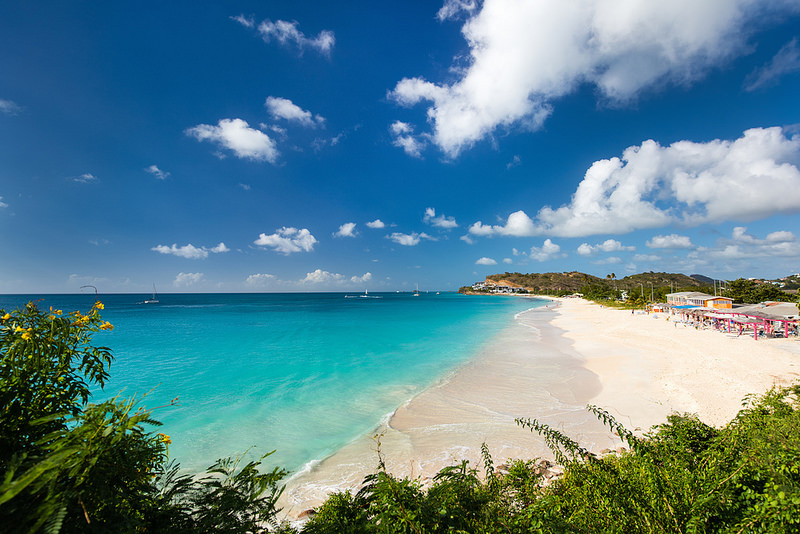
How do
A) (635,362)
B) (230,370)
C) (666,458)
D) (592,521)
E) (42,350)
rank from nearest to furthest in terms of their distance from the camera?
(42,350), (592,521), (666,458), (635,362), (230,370)

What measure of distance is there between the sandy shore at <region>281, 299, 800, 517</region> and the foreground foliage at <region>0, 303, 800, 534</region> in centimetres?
523

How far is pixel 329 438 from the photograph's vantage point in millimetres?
11359

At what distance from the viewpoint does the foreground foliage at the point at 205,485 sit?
170 centimetres

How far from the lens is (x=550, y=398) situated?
14.1m

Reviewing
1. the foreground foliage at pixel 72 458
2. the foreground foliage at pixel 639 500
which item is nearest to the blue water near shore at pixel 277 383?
the foreground foliage at pixel 72 458

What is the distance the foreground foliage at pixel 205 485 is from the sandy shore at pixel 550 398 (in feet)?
17.2

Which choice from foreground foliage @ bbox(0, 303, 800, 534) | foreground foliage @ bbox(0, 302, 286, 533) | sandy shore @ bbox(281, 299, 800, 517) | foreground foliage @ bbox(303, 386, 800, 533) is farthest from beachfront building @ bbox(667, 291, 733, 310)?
foreground foliage @ bbox(0, 302, 286, 533)

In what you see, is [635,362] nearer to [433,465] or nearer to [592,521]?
[433,465]

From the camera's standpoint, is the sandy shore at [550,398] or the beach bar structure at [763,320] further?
the beach bar structure at [763,320]

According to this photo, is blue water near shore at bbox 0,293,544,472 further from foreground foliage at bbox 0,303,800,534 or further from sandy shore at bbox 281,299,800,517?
sandy shore at bbox 281,299,800,517

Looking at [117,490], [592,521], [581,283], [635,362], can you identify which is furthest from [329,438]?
[581,283]

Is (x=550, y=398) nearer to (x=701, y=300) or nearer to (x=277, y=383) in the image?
(x=277, y=383)

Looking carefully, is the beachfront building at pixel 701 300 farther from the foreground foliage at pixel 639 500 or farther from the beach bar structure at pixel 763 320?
the foreground foliage at pixel 639 500

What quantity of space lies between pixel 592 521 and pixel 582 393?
13.5 meters
